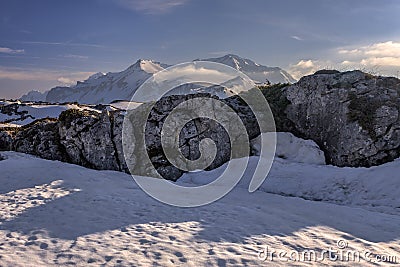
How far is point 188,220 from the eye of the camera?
1037 centimetres

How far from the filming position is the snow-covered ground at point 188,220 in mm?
7574

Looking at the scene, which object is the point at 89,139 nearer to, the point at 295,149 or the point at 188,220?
the point at 188,220

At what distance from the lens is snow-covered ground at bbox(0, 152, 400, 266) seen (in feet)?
24.8

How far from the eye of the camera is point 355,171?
14.8 m

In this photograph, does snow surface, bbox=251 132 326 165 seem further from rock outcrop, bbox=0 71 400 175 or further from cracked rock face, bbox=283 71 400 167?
cracked rock face, bbox=283 71 400 167

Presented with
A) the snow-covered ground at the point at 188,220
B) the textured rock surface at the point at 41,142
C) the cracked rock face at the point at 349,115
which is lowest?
the snow-covered ground at the point at 188,220

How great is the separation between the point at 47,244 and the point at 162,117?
482 inches

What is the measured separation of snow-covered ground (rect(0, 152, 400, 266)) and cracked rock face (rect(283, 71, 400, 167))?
1913 mm

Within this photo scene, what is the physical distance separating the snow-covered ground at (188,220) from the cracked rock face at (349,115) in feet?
6.28

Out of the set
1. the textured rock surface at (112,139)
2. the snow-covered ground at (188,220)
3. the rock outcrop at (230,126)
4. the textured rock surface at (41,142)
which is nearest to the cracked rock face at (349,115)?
the rock outcrop at (230,126)

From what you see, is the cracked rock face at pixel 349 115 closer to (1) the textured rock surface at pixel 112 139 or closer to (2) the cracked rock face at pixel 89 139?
(1) the textured rock surface at pixel 112 139

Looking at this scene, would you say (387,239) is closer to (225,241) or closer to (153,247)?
(225,241)

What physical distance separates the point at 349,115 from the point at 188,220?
40.5ft

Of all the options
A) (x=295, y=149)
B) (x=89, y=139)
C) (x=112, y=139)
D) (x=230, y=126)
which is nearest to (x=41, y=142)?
(x=89, y=139)
